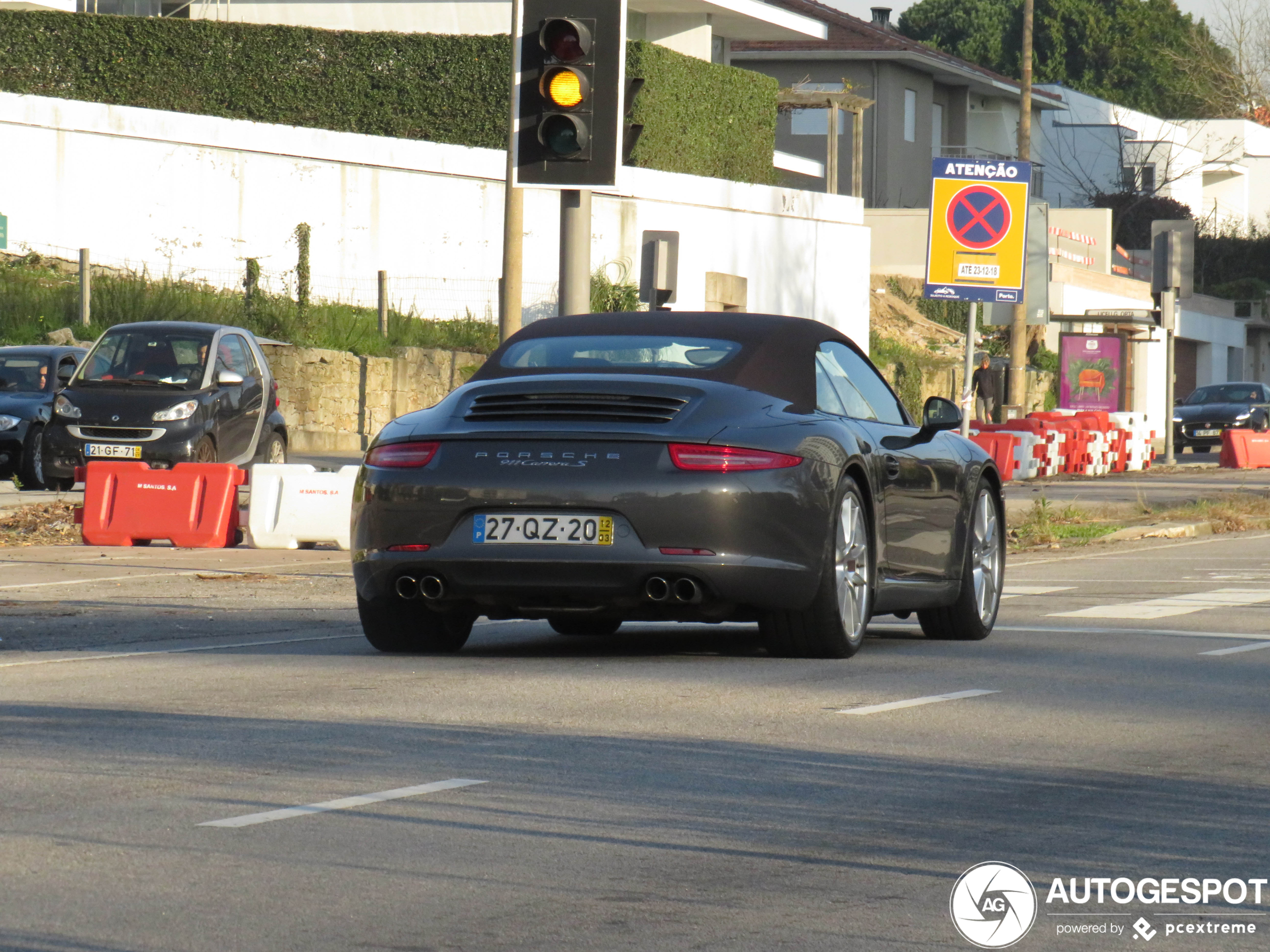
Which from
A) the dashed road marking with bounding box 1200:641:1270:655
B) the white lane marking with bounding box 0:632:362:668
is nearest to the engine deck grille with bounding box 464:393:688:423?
the white lane marking with bounding box 0:632:362:668

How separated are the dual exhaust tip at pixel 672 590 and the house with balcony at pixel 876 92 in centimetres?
5229

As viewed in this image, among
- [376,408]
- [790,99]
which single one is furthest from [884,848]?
[790,99]

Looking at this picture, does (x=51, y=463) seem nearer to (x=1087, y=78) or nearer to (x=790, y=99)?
(x=790, y=99)

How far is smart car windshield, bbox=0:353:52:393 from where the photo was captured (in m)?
22.8

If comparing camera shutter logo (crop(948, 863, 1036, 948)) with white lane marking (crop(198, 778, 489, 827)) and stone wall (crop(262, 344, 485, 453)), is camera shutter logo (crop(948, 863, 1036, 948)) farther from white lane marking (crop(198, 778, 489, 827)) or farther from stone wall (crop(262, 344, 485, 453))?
stone wall (crop(262, 344, 485, 453))

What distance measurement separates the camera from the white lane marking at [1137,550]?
17.6 meters

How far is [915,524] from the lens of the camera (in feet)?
33.6

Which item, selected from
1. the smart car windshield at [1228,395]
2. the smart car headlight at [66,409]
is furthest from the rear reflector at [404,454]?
the smart car windshield at [1228,395]

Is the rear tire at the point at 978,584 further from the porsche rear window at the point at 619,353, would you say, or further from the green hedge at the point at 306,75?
the green hedge at the point at 306,75

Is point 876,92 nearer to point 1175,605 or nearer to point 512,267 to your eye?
point 512,267

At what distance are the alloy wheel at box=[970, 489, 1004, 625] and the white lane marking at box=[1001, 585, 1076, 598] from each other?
2572 millimetres

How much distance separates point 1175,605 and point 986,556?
95.7 inches

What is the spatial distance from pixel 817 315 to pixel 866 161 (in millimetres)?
25105

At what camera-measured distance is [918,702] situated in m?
8.28
